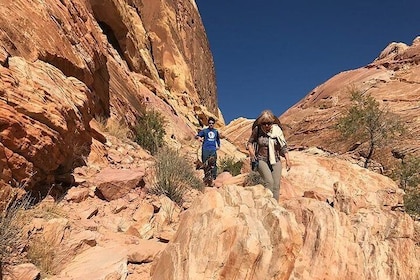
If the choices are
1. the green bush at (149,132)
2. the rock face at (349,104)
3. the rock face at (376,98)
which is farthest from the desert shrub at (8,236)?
the rock face at (376,98)

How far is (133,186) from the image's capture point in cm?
656

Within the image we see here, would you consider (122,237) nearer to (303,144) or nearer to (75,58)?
(75,58)

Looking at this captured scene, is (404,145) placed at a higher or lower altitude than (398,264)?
higher

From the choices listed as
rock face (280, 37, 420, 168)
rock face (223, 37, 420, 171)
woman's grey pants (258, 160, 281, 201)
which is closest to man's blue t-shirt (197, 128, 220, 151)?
woman's grey pants (258, 160, 281, 201)

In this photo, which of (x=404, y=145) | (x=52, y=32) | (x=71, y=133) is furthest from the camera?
(x=404, y=145)

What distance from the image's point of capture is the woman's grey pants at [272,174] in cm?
616

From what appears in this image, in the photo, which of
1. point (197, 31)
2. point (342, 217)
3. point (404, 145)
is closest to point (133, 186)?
point (342, 217)

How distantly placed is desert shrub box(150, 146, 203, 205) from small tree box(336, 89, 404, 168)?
59.4 ft

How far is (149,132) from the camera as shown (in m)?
12.5

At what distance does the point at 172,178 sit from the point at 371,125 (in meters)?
19.8

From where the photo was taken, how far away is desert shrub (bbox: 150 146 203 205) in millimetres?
6977

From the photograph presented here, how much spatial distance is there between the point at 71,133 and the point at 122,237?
2.31 m

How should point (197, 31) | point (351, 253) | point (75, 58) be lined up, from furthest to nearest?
point (197, 31)
point (75, 58)
point (351, 253)

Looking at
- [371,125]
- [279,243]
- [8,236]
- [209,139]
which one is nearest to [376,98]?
[371,125]
